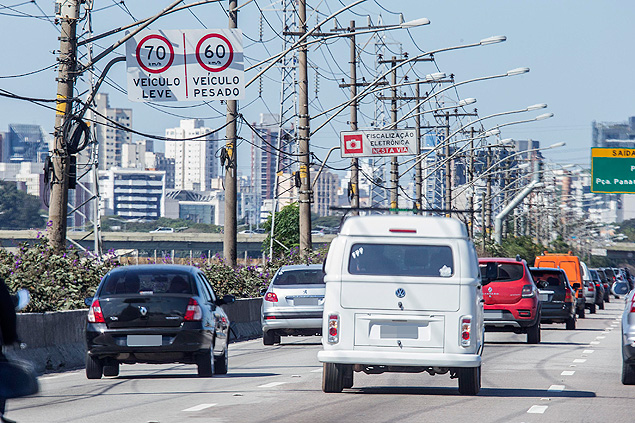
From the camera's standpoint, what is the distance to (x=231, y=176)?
1203 inches

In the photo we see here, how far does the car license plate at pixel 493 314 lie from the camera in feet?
82.3

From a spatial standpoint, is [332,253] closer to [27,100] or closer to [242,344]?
[27,100]

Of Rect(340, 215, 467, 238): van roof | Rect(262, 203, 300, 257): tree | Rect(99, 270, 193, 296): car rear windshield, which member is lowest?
Rect(99, 270, 193, 296): car rear windshield

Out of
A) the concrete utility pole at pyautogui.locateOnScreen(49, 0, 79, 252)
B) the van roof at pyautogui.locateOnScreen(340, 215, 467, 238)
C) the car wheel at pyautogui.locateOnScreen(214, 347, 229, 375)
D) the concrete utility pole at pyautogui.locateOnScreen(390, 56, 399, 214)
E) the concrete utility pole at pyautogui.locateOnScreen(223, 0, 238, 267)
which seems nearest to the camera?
the van roof at pyautogui.locateOnScreen(340, 215, 467, 238)

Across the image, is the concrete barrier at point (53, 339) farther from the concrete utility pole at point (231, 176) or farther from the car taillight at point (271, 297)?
the concrete utility pole at point (231, 176)

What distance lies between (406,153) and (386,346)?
26333mm

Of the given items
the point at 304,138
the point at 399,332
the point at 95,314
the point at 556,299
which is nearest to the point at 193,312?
the point at 95,314

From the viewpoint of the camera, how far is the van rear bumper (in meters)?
13.5

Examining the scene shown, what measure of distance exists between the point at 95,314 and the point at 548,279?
59.2ft

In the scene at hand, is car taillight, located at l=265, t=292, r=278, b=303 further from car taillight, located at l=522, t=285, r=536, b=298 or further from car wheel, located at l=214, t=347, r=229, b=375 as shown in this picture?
car wheel, located at l=214, t=347, r=229, b=375

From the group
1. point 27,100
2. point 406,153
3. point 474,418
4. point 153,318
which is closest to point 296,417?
point 474,418

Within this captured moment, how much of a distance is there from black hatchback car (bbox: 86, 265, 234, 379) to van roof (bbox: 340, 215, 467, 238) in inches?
112

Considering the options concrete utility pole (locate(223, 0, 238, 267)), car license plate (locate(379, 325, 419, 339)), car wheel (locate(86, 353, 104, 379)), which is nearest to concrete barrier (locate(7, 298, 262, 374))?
car wheel (locate(86, 353, 104, 379))

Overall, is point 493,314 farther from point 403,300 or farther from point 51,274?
point 403,300
